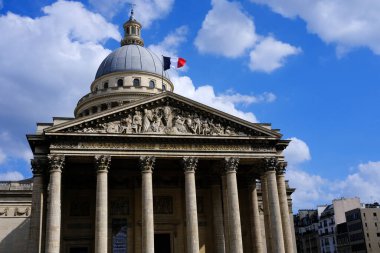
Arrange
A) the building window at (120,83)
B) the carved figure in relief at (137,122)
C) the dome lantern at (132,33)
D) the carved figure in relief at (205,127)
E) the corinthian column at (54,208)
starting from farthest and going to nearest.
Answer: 1. the dome lantern at (132,33)
2. the building window at (120,83)
3. the carved figure in relief at (205,127)
4. the carved figure in relief at (137,122)
5. the corinthian column at (54,208)

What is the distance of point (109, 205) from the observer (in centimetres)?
4003

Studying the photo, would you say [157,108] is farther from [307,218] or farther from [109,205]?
[307,218]

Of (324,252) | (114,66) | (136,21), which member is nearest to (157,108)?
(114,66)

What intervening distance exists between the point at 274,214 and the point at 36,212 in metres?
17.0

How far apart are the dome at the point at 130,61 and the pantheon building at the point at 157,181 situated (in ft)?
85.2

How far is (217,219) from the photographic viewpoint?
40.4 m

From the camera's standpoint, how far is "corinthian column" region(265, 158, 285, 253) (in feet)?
118

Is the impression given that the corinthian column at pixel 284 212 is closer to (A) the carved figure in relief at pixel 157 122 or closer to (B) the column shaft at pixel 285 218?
(B) the column shaft at pixel 285 218

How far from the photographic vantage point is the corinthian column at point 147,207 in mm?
33688

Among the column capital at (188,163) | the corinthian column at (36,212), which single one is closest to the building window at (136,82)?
the column capital at (188,163)

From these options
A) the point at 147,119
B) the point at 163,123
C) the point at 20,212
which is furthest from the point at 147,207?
the point at 20,212

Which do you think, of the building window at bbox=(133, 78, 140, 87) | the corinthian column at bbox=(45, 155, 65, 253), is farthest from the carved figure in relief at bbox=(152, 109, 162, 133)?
the building window at bbox=(133, 78, 140, 87)

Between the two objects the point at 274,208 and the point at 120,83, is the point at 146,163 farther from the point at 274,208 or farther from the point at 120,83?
the point at 120,83

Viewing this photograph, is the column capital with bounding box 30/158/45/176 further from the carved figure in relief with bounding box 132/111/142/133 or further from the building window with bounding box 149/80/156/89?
the building window with bounding box 149/80/156/89
